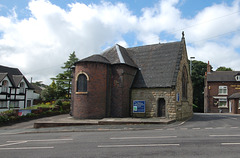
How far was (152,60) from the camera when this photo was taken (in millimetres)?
23125

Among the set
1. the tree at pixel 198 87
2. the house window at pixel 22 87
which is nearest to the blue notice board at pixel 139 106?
the house window at pixel 22 87

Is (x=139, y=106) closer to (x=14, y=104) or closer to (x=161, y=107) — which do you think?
(x=161, y=107)

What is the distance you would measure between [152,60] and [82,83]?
8621mm

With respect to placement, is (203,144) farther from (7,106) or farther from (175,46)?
(7,106)

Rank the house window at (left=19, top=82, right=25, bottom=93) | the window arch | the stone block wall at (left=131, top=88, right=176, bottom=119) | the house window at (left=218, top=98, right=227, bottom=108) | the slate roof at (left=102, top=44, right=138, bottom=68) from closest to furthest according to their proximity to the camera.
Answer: the stone block wall at (left=131, top=88, right=176, bottom=119), the window arch, the slate roof at (left=102, top=44, right=138, bottom=68), the house window at (left=19, top=82, right=25, bottom=93), the house window at (left=218, top=98, right=227, bottom=108)

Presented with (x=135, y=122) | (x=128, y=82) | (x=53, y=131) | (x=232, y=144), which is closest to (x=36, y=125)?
(x=53, y=131)

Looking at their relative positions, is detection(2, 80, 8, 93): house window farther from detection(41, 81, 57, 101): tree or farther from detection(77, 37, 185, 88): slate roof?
detection(77, 37, 185, 88): slate roof

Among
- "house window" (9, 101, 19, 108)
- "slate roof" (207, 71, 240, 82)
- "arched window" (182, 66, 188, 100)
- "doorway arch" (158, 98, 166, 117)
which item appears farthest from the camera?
"slate roof" (207, 71, 240, 82)

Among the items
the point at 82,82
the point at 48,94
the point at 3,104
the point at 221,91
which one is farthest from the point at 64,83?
the point at 221,91

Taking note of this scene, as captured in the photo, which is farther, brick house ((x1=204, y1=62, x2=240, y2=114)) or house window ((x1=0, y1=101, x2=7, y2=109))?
brick house ((x1=204, y1=62, x2=240, y2=114))

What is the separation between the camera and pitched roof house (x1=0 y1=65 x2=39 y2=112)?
32.3 m

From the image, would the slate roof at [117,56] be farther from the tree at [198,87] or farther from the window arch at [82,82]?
the tree at [198,87]

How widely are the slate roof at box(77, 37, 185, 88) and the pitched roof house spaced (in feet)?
63.9

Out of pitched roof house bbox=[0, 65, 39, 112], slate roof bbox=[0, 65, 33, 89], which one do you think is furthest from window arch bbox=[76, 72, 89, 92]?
slate roof bbox=[0, 65, 33, 89]
